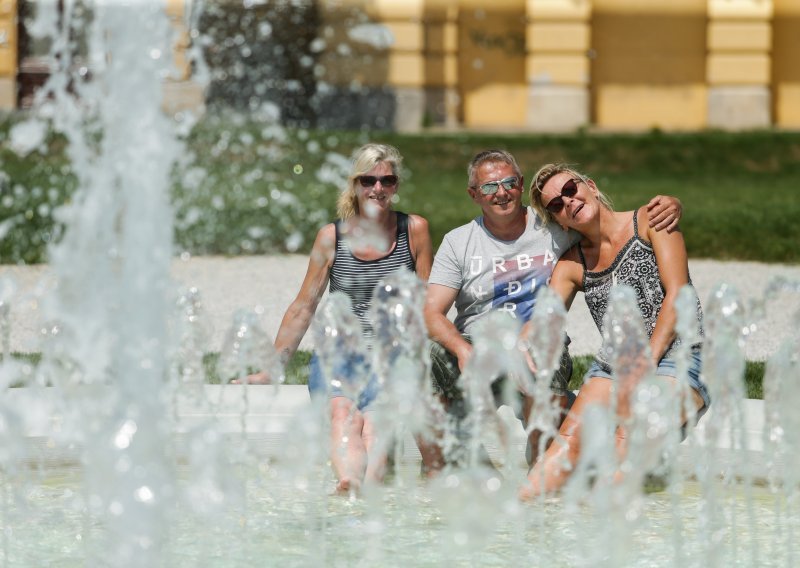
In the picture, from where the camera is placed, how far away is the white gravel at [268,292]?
7.02m

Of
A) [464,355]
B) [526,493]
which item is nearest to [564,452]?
[526,493]

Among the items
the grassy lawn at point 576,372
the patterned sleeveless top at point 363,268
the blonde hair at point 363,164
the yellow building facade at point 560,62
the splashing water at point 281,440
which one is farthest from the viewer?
the yellow building facade at point 560,62

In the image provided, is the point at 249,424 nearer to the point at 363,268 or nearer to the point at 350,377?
the point at 350,377

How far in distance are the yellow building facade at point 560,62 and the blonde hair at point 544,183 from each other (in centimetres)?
1247

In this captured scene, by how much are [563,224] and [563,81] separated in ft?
43.4

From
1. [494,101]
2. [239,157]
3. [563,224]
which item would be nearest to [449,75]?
[494,101]

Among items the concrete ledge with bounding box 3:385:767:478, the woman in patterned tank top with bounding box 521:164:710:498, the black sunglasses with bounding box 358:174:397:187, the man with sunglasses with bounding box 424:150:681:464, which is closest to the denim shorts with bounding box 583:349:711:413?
the woman in patterned tank top with bounding box 521:164:710:498

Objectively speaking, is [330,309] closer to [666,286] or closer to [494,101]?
[666,286]

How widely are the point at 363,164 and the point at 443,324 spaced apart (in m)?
0.54

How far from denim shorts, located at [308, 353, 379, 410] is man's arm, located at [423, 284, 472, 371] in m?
0.25

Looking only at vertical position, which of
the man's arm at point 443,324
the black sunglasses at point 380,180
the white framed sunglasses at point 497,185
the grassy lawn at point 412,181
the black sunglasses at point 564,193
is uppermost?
the grassy lawn at point 412,181

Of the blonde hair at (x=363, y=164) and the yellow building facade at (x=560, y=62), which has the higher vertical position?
the yellow building facade at (x=560, y=62)

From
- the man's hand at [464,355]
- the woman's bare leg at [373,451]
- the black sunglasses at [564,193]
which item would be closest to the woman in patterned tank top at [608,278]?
the black sunglasses at [564,193]

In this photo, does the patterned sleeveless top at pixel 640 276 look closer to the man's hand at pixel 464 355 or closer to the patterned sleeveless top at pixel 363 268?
the man's hand at pixel 464 355
